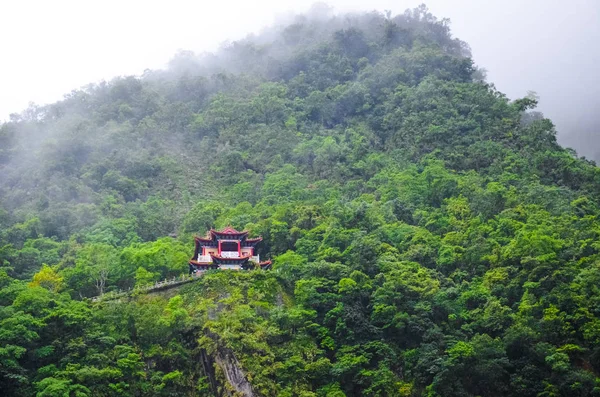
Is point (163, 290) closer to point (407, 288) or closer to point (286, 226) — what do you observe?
point (286, 226)

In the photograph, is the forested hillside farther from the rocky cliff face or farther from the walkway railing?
the walkway railing

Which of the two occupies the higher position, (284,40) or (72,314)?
(284,40)

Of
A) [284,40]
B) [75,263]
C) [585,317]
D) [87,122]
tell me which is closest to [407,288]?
[585,317]

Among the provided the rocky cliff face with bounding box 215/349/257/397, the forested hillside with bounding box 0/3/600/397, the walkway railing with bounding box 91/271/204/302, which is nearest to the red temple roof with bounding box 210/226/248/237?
the forested hillside with bounding box 0/3/600/397

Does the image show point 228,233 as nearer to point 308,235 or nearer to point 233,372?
point 308,235

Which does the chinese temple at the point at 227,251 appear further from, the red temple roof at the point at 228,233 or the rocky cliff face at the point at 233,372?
the rocky cliff face at the point at 233,372

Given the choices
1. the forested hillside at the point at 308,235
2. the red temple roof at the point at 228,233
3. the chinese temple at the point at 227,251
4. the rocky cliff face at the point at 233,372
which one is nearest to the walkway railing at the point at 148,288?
the forested hillside at the point at 308,235

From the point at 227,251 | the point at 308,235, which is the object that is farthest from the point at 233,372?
the point at 308,235
